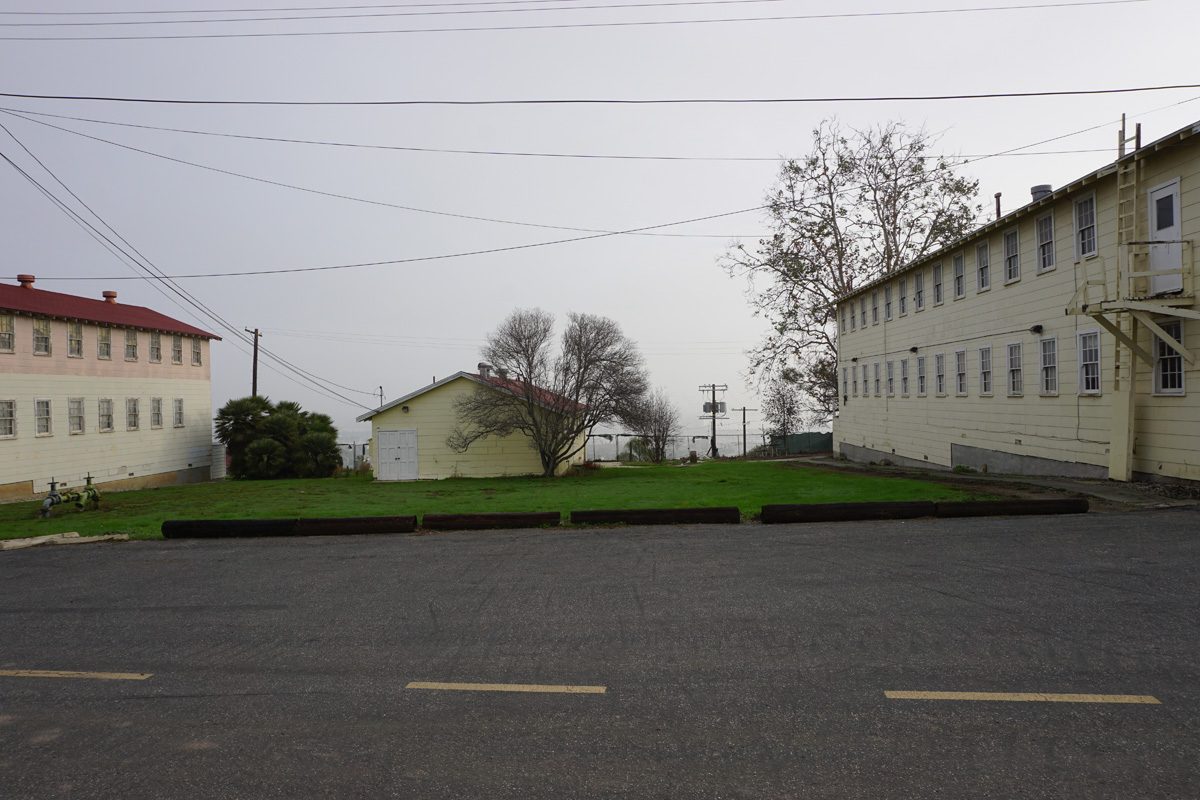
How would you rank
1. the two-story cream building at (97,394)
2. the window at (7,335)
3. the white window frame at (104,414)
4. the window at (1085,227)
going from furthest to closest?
the white window frame at (104,414)
the two-story cream building at (97,394)
the window at (7,335)
the window at (1085,227)

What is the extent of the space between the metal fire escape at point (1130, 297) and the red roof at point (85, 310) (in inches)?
1401

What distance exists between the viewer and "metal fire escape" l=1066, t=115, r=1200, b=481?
47.5 feet

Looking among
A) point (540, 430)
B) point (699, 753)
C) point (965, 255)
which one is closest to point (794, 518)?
point (699, 753)

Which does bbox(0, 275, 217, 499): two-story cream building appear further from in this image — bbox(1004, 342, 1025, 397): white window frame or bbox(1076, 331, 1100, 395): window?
bbox(1076, 331, 1100, 395): window

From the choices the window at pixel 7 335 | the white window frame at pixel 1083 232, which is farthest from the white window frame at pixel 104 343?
the white window frame at pixel 1083 232

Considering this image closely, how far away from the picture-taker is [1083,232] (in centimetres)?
1762

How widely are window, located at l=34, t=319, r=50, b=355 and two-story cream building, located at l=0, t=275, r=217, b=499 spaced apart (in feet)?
0.14

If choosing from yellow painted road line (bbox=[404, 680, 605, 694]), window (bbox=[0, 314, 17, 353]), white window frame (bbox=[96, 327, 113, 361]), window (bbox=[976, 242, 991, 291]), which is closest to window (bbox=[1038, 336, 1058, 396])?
window (bbox=[976, 242, 991, 291])

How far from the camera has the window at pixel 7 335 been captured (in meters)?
29.6

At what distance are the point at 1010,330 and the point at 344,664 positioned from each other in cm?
2042

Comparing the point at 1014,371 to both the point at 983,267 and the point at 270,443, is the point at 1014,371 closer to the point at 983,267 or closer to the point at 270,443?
the point at 983,267

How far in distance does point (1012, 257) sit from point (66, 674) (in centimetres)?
2223

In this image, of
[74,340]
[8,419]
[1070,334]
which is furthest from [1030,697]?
[74,340]

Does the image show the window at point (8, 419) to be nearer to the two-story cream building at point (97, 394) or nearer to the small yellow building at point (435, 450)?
the two-story cream building at point (97, 394)
